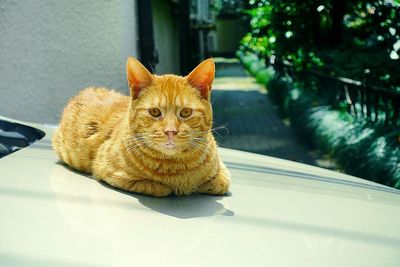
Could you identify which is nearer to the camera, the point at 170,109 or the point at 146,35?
the point at 170,109

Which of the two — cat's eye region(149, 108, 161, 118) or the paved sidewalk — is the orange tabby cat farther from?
the paved sidewalk

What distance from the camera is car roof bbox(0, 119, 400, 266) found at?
1438mm

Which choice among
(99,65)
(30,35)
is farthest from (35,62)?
(99,65)

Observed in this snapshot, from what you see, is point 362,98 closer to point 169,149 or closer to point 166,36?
point 169,149

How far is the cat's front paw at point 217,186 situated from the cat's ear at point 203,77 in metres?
0.38

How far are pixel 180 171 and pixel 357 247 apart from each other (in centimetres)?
92

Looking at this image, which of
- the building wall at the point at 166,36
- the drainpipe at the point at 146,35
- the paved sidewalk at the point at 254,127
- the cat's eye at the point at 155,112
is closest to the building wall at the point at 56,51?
the drainpipe at the point at 146,35

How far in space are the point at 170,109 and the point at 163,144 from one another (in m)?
0.17

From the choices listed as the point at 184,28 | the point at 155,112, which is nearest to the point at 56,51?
the point at 155,112

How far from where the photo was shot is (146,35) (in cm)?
657

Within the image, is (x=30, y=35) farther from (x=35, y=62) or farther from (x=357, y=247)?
(x=357, y=247)

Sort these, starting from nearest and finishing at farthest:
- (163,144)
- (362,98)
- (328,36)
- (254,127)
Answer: (163,144) < (362,98) < (254,127) < (328,36)

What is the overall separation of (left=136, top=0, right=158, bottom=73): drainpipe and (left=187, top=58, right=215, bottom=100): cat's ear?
4.19 meters

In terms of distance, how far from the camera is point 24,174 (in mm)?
2076
